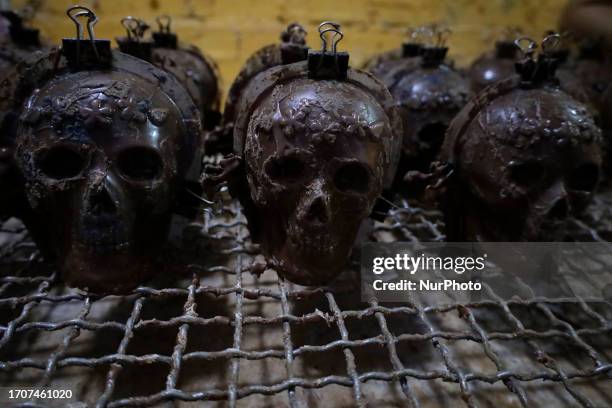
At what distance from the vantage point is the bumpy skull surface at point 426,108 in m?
1.66

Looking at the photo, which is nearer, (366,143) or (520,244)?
(366,143)

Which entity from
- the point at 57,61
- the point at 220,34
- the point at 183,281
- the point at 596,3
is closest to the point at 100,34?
the point at 220,34

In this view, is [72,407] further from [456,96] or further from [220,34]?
[220,34]

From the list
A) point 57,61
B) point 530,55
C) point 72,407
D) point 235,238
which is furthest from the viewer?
point 235,238

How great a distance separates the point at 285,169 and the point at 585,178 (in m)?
0.91

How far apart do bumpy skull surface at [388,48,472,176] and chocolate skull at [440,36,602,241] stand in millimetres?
265

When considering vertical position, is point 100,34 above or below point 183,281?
above

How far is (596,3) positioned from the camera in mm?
3002

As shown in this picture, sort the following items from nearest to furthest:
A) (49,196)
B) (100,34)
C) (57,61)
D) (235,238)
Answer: (49,196)
(57,61)
(235,238)
(100,34)

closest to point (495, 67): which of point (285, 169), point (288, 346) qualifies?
point (285, 169)

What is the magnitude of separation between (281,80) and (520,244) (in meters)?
0.81

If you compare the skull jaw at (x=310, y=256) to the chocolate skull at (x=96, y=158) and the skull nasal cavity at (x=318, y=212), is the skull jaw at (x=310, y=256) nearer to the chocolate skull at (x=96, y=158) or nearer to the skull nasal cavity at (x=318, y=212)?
the skull nasal cavity at (x=318, y=212)

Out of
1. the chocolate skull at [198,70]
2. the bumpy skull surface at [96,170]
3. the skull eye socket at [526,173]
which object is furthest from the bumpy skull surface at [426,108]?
the bumpy skull surface at [96,170]

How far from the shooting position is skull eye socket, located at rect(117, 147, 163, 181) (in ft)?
3.54
